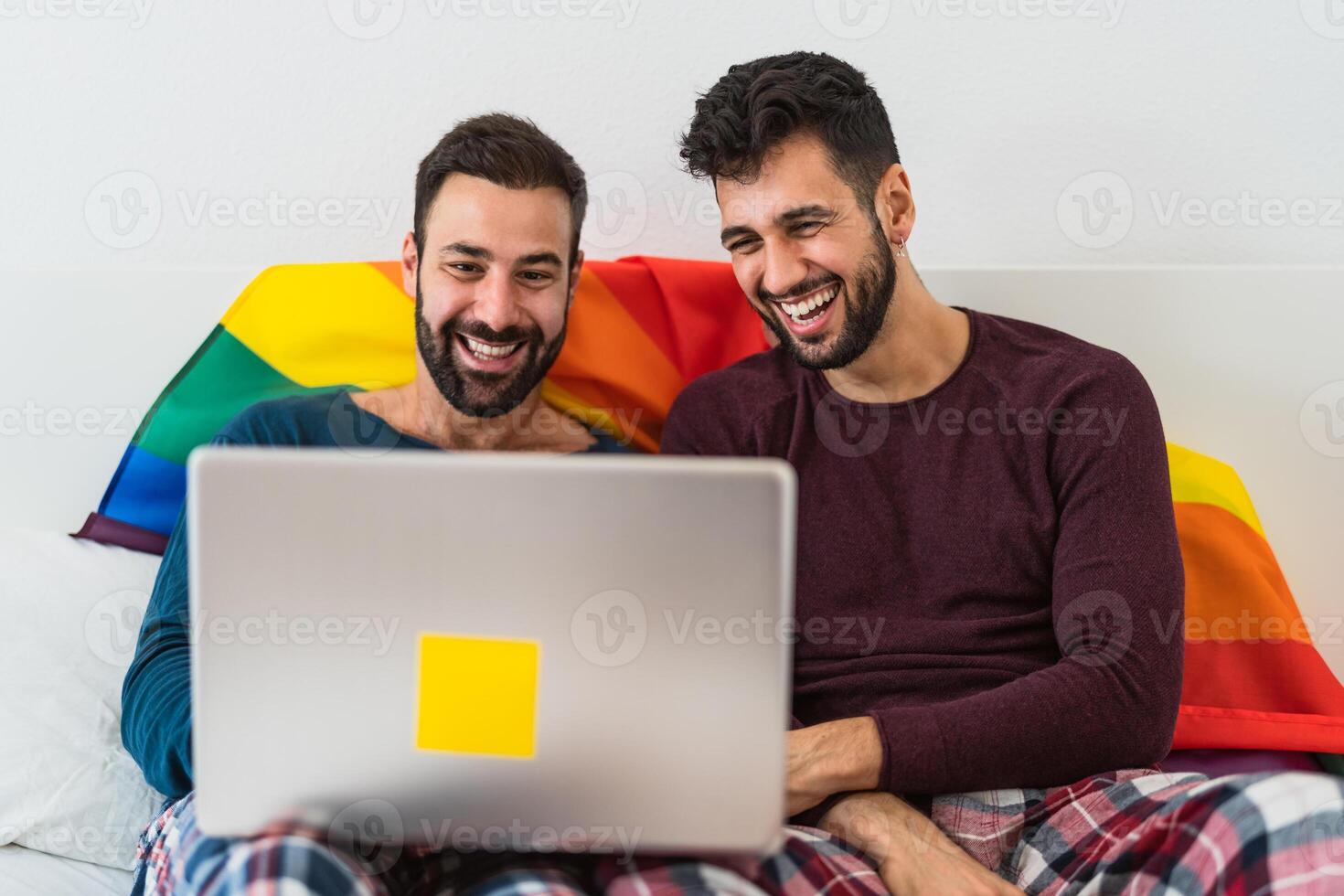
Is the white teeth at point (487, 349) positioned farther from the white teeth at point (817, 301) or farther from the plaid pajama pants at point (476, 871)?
the plaid pajama pants at point (476, 871)

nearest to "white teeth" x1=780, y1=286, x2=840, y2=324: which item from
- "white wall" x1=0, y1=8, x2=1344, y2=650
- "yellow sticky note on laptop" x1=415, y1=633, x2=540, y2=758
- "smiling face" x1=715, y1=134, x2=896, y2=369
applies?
"smiling face" x1=715, y1=134, x2=896, y2=369

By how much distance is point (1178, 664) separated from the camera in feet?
3.60

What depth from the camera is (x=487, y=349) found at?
4.42 ft

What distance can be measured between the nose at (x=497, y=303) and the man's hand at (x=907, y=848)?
66cm

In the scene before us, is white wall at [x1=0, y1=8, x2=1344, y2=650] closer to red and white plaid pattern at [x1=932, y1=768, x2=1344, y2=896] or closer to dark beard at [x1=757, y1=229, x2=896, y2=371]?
dark beard at [x1=757, y1=229, x2=896, y2=371]

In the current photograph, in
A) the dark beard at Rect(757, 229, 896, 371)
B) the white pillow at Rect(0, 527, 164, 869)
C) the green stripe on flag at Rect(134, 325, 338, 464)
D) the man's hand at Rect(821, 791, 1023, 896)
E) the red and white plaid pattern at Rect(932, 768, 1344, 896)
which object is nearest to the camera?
the red and white plaid pattern at Rect(932, 768, 1344, 896)

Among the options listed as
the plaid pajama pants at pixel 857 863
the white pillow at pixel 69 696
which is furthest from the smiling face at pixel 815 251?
the white pillow at pixel 69 696

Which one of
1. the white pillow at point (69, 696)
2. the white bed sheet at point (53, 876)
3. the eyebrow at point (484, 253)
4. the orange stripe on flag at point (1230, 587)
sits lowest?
the white bed sheet at point (53, 876)

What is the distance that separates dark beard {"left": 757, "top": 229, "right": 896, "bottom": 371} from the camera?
49.7 inches

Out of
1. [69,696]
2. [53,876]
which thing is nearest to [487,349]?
[69,696]

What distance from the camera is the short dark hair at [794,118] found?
1.25 meters

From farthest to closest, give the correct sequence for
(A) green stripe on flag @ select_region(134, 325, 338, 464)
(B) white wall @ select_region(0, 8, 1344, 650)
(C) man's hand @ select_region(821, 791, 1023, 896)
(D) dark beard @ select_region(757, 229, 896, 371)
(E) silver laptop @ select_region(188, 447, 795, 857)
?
(B) white wall @ select_region(0, 8, 1344, 650)
(A) green stripe on flag @ select_region(134, 325, 338, 464)
(D) dark beard @ select_region(757, 229, 896, 371)
(C) man's hand @ select_region(821, 791, 1023, 896)
(E) silver laptop @ select_region(188, 447, 795, 857)

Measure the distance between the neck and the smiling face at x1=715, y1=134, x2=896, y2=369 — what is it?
22 millimetres

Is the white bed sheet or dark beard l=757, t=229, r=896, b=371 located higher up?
dark beard l=757, t=229, r=896, b=371
